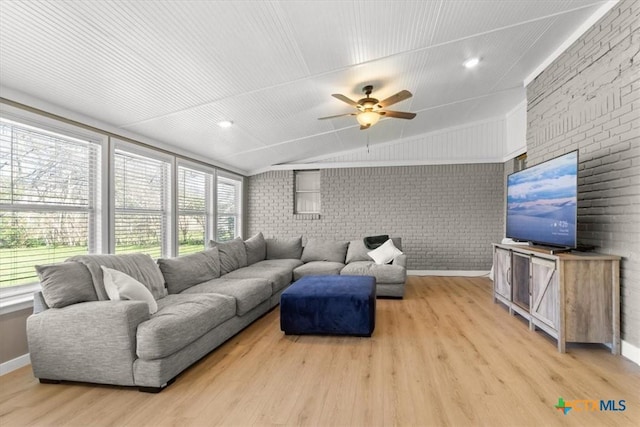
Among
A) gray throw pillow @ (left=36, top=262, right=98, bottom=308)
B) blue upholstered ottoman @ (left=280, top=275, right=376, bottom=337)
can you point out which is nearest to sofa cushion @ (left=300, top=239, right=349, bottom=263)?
blue upholstered ottoman @ (left=280, top=275, right=376, bottom=337)

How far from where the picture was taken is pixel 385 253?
5.39 metres

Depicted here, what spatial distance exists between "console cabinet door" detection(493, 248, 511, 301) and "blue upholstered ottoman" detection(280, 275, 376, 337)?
1.86m

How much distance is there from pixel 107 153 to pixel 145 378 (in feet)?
8.26

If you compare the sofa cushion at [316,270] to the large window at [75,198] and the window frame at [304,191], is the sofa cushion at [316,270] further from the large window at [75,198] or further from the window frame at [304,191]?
the window frame at [304,191]

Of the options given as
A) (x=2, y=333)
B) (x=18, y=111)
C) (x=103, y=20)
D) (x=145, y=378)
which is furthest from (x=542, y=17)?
(x=2, y=333)

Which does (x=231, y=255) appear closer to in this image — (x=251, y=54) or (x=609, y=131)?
(x=251, y=54)

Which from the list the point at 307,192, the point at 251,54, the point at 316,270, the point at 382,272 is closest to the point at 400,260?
the point at 382,272

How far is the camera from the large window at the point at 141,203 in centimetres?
378

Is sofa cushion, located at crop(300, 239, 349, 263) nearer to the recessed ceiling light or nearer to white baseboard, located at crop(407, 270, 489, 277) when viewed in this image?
white baseboard, located at crop(407, 270, 489, 277)

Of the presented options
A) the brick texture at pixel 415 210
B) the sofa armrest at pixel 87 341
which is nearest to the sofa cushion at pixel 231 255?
the brick texture at pixel 415 210

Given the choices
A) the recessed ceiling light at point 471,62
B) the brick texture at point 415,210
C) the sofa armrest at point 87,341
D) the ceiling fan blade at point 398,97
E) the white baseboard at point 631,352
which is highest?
the recessed ceiling light at point 471,62

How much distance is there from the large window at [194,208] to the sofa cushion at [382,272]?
250 cm

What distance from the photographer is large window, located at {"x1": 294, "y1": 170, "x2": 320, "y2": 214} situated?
285 inches

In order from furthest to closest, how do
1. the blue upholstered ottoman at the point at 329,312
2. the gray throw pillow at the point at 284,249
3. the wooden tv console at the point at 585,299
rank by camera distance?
the gray throw pillow at the point at 284,249 → the blue upholstered ottoman at the point at 329,312 → the wooden tv console at the point at 585,299
